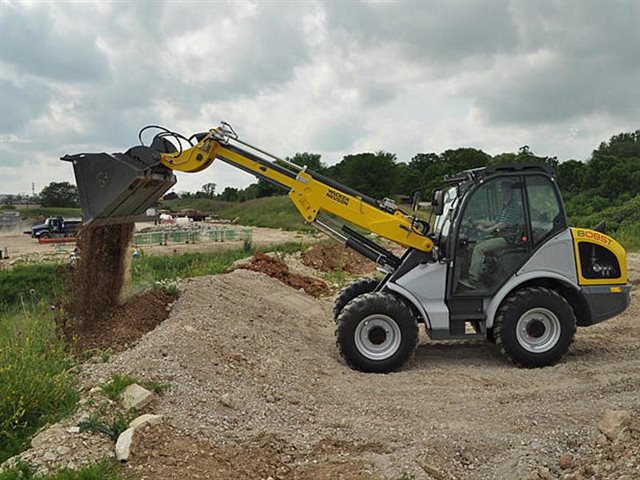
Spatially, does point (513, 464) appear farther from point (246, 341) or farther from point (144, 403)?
point (246, 341)

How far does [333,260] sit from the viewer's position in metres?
21.1

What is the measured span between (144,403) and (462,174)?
4.84 metres

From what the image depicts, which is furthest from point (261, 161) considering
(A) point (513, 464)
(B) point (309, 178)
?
(A) point (513, 464)

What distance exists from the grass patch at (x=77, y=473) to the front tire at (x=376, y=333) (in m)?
3.49

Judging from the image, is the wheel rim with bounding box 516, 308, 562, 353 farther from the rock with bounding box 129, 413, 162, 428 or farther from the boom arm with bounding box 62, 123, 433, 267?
the rock with bounding box 129, 413, 162, 428

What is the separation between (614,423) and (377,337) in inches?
116

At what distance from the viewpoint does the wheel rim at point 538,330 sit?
309 inches

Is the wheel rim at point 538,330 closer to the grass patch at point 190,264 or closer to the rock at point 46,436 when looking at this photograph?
the rock at point 46,436

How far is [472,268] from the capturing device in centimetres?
793

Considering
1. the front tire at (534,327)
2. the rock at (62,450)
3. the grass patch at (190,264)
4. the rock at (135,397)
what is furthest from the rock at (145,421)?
the grass patch at (190,264)

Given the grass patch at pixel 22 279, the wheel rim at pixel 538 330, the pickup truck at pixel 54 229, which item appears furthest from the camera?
the pickup truck at pixel 54 229

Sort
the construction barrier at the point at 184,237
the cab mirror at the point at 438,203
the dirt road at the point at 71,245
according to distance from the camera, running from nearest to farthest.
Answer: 1. the cab mirror at the point at 438,203
2. the dirt road at the point at 71,245
3. the construction barrier at the point at 184,237

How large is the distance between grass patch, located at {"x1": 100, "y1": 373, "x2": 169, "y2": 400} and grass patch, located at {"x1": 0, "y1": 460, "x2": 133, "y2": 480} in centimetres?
118

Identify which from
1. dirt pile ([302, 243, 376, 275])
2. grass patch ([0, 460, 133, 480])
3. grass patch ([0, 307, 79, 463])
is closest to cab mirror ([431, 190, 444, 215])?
grass patch ([0, 307, 79, 463])
